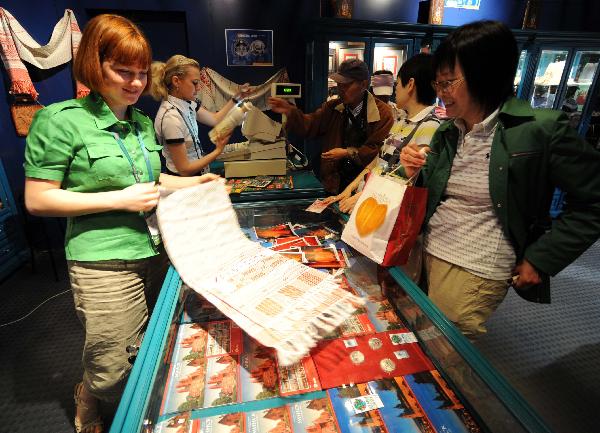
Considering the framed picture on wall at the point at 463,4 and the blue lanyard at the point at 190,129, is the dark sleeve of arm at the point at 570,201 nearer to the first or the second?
the blue lanyard at the point at 190,129

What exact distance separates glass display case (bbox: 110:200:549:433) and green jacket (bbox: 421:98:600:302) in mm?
465

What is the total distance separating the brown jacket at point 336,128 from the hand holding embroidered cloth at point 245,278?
136 centimetres

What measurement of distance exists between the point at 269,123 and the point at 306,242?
4.15 feet

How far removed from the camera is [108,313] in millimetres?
1326

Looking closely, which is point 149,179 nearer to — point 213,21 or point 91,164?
point 91,164

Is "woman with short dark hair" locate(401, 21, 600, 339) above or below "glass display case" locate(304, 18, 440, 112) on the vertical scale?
below

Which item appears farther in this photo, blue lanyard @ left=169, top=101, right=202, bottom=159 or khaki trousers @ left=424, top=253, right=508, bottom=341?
blue lanyard @ left=169, top=101, right=202, bottom=159

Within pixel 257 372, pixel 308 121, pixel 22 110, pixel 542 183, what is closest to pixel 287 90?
pixel 308 121

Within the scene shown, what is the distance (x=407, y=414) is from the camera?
2.85 ft

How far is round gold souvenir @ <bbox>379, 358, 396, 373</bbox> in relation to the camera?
3.29 feet

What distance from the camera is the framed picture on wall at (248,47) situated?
3.97 metres

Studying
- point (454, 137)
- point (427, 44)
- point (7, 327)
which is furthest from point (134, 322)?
point (427, 44)

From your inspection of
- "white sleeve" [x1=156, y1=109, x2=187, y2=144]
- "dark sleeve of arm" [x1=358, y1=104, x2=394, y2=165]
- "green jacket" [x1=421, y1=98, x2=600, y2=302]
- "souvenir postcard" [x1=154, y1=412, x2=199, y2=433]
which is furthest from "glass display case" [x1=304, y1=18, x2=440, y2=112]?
"souvenir postcard" [x1=154, y1=412, x2=199, y2=433]

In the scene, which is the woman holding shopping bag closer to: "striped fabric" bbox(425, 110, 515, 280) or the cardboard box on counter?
"striped fabric" bbox(425, 110, 515, 280)
